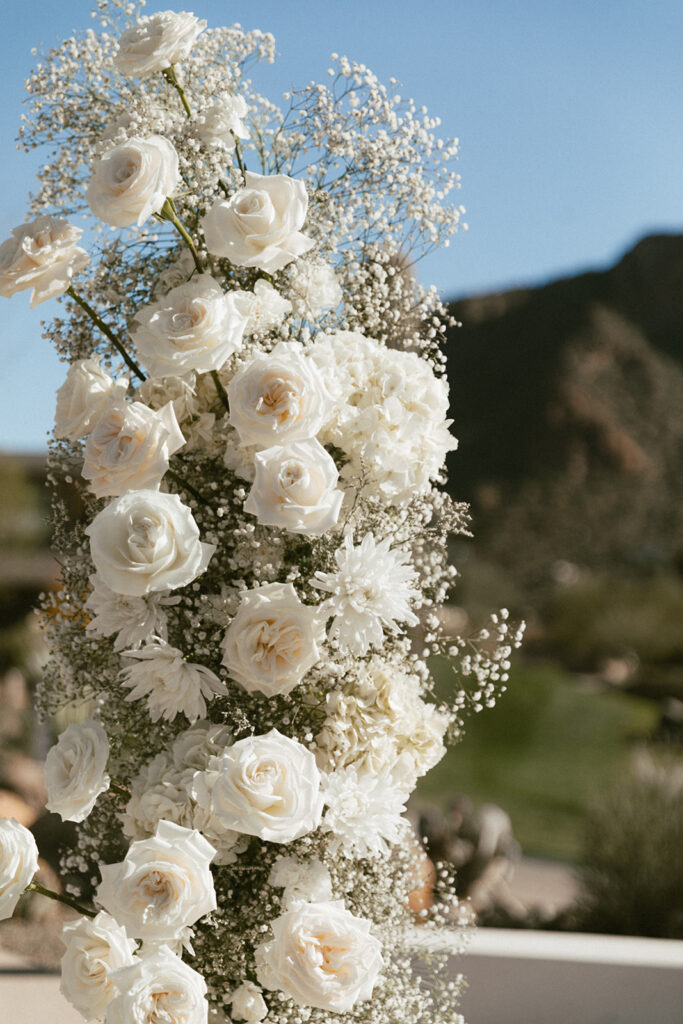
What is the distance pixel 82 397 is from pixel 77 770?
464mm

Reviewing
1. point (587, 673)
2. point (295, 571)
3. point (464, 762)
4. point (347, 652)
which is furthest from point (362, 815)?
point (587, 673)

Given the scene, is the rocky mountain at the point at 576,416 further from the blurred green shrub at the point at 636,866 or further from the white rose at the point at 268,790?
the white rose at the point at 268,790

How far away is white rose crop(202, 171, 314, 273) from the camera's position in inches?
45.9

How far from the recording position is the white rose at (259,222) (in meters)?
1.17

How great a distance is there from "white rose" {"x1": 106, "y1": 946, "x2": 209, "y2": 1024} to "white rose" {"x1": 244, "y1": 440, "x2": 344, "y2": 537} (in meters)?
0.51

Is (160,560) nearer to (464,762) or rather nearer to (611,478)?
(464,762)

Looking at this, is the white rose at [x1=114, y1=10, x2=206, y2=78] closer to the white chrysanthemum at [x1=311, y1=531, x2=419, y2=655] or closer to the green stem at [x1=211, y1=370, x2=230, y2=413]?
the green stem at [x1=211, y1=370, x2=230, y2=413]

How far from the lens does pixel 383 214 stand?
4.68 feet

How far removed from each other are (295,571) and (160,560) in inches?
8.5

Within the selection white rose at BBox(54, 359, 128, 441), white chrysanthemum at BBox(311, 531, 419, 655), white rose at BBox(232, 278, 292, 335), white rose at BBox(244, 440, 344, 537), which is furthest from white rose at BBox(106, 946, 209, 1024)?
white rose at BBox(232, 278, 292, 335)

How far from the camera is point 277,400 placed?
3.71ft

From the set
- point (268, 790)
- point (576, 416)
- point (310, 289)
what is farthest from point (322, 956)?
point (576, 416)

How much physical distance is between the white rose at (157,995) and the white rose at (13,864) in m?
0.17

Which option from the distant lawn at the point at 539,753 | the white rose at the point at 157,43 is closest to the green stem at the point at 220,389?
the white rose at the point at 157,43
